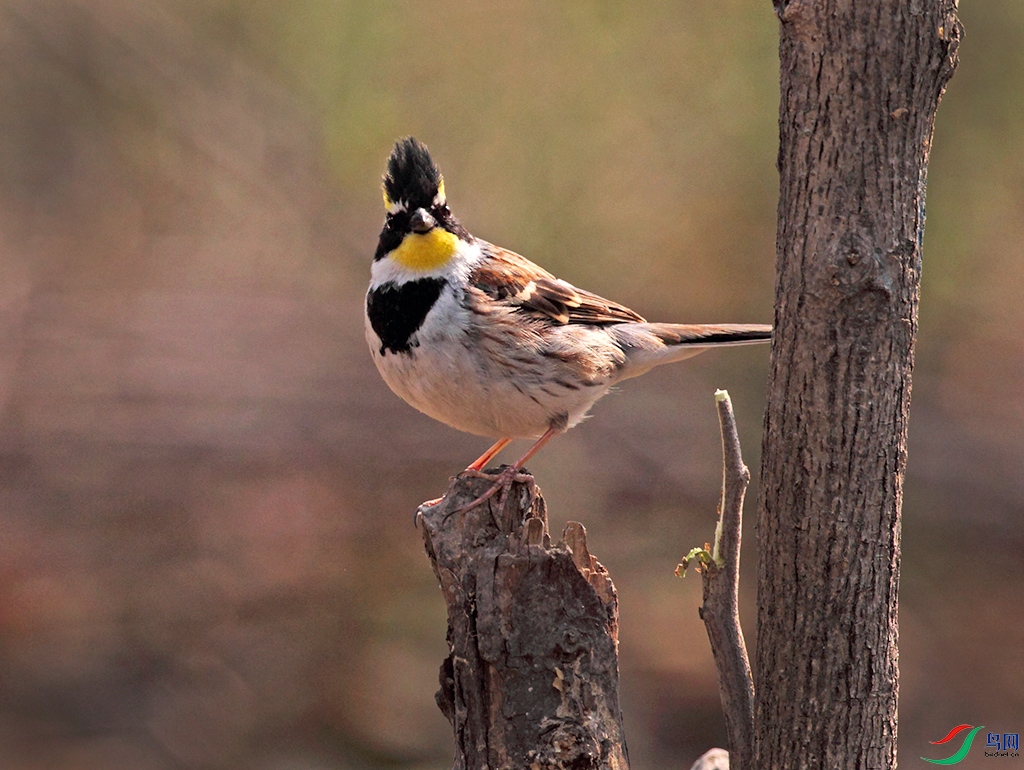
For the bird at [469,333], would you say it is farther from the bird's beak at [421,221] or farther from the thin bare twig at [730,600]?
the thin bare twig at [730,600]

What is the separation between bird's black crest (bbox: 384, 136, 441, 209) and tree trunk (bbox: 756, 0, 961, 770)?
187 centimetres

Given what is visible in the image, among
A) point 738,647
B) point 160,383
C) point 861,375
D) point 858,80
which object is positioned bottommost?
point 738,647

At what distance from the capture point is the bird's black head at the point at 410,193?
471cm

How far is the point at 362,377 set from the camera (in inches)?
379

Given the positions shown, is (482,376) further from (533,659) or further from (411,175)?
(533,659)

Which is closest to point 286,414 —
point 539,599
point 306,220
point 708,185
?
point 306,220

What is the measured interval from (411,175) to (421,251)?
33 cm

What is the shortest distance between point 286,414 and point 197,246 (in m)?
2.12

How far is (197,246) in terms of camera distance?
1047cm

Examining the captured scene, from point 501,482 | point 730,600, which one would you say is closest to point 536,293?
point 501,482

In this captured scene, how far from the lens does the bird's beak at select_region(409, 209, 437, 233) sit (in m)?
4.73

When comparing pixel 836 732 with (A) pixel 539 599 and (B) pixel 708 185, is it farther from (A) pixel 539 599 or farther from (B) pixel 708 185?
(B) pixel 708 185

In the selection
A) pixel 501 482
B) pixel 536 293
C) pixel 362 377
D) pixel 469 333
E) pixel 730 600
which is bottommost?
pixel 730 600

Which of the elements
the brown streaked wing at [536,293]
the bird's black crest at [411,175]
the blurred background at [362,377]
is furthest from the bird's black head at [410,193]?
the blurred background at [362,377]
